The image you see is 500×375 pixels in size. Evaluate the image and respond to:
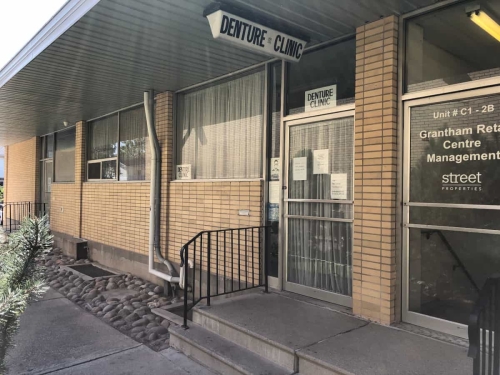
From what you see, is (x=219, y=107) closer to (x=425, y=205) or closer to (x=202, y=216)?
(x=202, y=216)

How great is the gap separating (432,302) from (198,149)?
14.0 feet

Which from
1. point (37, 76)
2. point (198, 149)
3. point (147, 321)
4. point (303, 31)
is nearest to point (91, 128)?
point (37, 76)

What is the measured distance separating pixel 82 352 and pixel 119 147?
18.0 ft

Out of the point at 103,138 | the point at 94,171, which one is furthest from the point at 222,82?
the point at 94,171

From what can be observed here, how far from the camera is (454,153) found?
11.8 ft

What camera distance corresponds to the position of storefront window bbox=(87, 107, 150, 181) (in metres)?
8.13

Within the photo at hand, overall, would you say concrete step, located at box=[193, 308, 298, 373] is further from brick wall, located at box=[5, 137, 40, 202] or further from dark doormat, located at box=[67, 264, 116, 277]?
brick wall, located at box=[5, 137, 40, 202]

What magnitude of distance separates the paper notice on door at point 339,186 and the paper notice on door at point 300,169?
430 mm

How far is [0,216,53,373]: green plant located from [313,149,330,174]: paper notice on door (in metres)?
3.42

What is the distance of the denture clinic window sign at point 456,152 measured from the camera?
338 centimetres

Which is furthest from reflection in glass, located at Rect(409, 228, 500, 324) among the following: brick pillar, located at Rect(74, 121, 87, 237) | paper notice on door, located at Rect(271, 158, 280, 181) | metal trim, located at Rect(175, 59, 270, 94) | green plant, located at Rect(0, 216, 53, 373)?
brick pillar, located at Rect(74, 121, 87, 237)

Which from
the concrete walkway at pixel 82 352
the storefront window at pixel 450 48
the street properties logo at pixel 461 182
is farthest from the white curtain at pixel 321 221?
the concrete walkway at pixel 82 352

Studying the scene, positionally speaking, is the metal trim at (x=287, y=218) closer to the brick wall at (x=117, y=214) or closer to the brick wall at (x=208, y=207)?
the brick wall at (x=208, y=207)

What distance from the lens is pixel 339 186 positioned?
4500 millimetres
